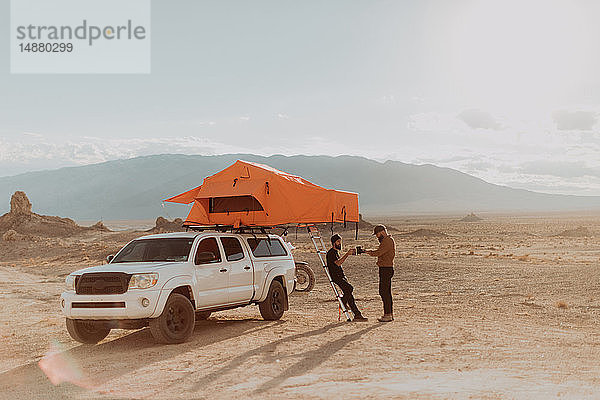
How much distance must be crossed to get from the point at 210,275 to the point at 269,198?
7.95 ft

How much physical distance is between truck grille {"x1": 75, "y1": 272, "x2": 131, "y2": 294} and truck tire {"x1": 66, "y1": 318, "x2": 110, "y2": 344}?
2.48 ft

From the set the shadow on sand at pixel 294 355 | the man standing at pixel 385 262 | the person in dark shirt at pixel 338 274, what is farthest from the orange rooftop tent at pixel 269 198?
the shadow on sand at pixel 294 355

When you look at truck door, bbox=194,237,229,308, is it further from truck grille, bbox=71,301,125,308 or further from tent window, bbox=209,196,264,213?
tent window, bbox=209,196,264,213

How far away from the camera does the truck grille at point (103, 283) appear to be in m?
10.8

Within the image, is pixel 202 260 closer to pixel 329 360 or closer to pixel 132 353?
pixel 132 353

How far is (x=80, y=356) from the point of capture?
35.5 feet

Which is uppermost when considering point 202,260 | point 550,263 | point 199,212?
point 199,212

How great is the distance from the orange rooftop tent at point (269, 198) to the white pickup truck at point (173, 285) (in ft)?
2.35

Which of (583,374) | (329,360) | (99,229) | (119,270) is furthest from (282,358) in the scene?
(99,229)

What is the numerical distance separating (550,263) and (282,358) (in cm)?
2566

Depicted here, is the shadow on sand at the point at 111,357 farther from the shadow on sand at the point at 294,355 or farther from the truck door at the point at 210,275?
the shadow on sand at the point at 294,355

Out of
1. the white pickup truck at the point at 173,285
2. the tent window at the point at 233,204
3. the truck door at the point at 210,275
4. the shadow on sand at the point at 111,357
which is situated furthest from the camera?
the tent window at the point at 233,204

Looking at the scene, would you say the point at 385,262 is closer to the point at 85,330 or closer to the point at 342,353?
the point at 342,353

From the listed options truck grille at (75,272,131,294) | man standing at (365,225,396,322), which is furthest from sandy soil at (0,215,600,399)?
truck grille at (75,272,131,294)
